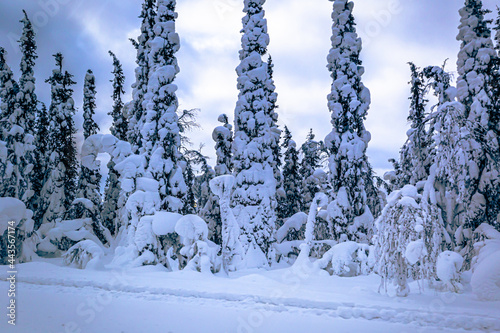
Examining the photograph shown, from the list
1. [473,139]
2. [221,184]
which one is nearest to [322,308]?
[473,139]

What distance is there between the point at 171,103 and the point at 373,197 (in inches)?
474

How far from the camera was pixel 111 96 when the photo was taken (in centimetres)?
2677

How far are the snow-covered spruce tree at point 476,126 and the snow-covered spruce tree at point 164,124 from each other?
37.7 feet

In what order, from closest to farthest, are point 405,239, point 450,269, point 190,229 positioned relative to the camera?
point 405,239
point 450,269
point 190,229

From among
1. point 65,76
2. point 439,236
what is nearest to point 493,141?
point 439,236

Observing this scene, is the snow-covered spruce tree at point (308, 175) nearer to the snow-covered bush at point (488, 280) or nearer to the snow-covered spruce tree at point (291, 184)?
the snow-covered spruce tree at point (291, 184)

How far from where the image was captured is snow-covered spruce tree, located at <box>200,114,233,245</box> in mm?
20484

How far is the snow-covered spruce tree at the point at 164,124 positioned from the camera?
14.9 meters

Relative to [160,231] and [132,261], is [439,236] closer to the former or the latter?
[160,231]

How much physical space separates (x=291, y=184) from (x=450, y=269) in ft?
61.8

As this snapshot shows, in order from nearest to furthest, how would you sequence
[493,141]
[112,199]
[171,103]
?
1. [493,141]
2. [171,103]
3. [112,199]

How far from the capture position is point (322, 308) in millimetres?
6473

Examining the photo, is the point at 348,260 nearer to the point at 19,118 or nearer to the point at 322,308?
the point at 322,308

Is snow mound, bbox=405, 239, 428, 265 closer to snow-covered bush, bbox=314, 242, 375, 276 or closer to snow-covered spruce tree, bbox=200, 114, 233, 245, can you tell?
snow-covered bush, bbox=314, 242, 375, 276
